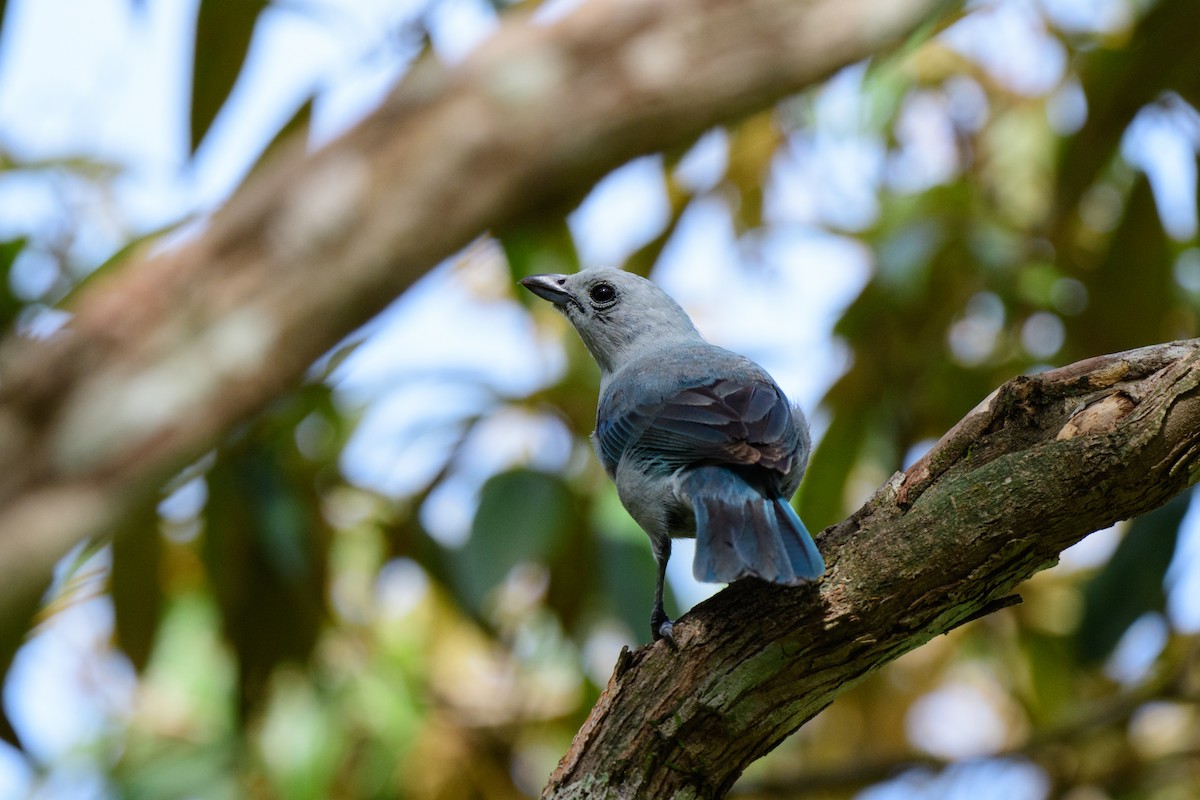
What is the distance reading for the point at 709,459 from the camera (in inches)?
123

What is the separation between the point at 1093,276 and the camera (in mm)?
5445

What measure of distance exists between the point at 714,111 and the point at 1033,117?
296 cm

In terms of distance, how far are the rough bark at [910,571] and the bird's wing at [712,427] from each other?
17.7 inches

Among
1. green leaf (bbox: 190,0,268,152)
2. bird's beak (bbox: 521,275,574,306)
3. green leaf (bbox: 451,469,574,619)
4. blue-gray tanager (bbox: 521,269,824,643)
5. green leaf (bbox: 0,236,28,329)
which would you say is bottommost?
green leaf (bbox: 451,469,574,619)

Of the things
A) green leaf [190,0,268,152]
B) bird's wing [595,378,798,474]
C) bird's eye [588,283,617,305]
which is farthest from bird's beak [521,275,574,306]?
green leaf [190,0,268,152]

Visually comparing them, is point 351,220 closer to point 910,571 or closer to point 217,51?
point 217,51

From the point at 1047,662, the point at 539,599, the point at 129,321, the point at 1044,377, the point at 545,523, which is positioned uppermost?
the point at 129,321

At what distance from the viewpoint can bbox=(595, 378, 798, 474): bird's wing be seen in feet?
10.1

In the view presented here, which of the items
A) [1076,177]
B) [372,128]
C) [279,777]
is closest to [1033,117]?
[1076,177]

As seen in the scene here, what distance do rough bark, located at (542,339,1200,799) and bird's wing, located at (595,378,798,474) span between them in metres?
0.45

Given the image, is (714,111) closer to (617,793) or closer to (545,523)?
(545,523)

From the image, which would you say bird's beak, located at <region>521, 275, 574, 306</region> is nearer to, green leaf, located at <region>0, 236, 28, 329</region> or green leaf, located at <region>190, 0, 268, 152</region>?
green leaf, located at <region>190, 0, 268, 152</region>

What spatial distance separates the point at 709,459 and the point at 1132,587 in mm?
2464

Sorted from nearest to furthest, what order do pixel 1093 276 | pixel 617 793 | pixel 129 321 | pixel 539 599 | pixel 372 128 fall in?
pixel 617 793
pixel 129 321
pixel 372 128
pixel 1093 276
pixel 539 599
